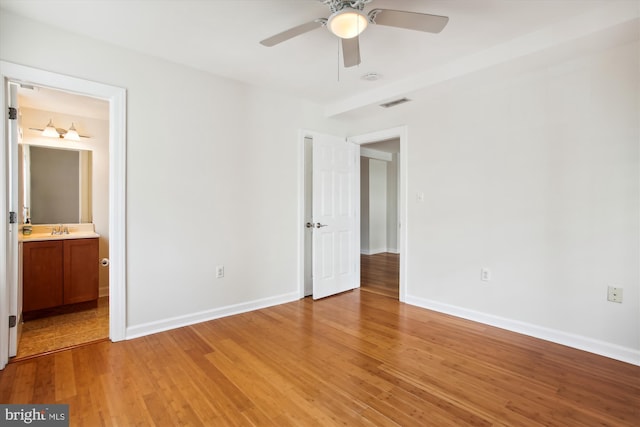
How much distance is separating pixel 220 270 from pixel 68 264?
6.01 feet

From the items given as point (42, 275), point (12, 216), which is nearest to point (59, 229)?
point (42, 275)

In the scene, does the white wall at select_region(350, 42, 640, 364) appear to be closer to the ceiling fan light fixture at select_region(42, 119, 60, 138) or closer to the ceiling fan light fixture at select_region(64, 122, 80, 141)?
the ceiling fan light fixture at select_region(64, 122, 80, 141)

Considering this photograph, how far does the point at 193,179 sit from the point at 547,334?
3.54 metres

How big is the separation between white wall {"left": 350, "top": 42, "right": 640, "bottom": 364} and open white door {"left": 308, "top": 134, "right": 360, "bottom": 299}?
3.12 ft

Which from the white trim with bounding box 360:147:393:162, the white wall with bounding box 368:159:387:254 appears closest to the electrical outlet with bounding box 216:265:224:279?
the white trim with bounding box 360:147:393:162

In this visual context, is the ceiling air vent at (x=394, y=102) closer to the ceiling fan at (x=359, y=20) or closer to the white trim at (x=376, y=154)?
the ceiling fan at (x=359, y=20)

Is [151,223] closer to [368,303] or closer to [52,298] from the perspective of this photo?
[52,298]

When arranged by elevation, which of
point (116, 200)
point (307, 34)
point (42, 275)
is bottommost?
point (42, 275)

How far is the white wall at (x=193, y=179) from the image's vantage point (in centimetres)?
265

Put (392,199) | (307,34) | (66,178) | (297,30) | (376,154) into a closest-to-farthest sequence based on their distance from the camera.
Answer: (297,30) → (307,34) → (66,178) → (376,154) → (392,199)

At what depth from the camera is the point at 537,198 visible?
2.82 m

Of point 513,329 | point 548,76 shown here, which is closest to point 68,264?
point 513,329

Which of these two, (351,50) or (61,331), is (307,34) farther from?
(61,331)

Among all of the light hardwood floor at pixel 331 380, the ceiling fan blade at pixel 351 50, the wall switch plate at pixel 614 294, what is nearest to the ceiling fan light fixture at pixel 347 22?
the ceiling fan blade at pixel 351 50
